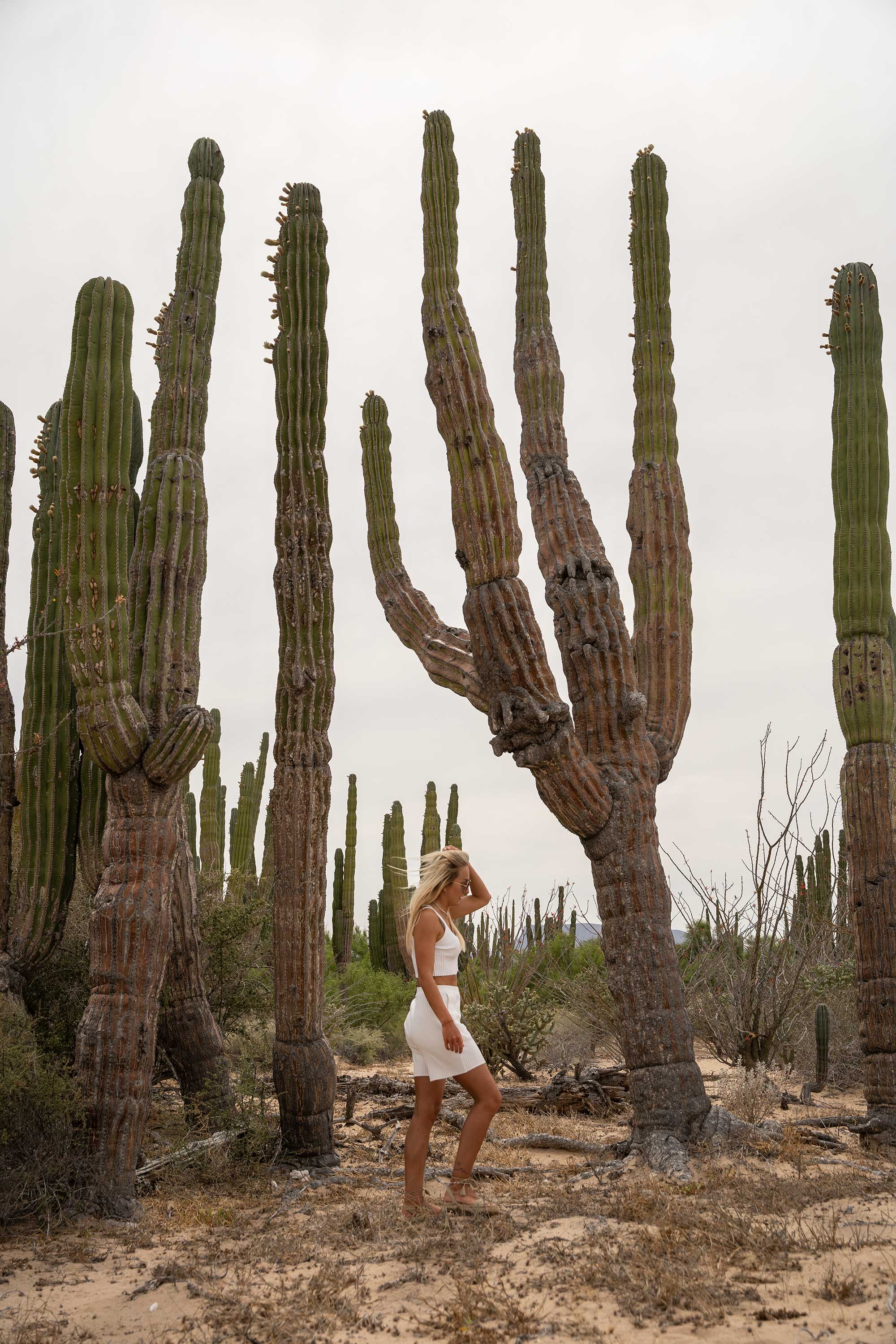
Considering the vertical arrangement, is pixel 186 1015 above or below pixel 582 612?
below

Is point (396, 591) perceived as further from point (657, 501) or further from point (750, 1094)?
point (750, 1094)

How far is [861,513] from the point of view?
8.11 meters

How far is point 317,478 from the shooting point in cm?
797

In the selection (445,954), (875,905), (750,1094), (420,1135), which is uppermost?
(875,905)

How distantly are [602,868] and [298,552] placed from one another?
10.6 ft

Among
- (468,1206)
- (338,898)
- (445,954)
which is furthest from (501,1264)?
(338,898)

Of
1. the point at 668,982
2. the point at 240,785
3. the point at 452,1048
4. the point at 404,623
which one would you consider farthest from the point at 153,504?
the point at 240,785

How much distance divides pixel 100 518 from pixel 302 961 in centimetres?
327

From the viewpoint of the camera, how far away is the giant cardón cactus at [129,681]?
6.01 m

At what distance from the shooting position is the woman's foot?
17.0 ft

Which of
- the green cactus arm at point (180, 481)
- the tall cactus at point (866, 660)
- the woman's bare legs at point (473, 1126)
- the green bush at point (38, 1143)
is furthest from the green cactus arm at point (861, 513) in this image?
the green bush at point (38, 1143)

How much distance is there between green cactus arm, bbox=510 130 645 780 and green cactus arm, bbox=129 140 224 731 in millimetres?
2481

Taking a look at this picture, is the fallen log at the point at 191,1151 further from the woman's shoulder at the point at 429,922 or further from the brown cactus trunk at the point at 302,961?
the woman's shoulder at the point at 429,922

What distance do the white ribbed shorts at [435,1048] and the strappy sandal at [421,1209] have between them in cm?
59
